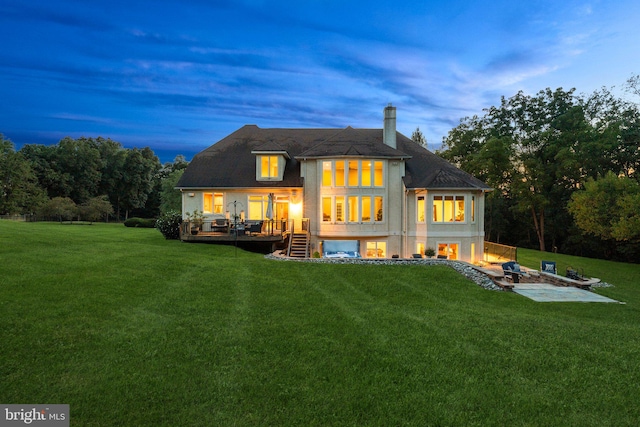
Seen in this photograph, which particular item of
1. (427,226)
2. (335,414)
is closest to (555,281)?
(427,226)

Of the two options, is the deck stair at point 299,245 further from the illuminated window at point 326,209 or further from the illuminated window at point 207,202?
the illuminated window at point 207,202

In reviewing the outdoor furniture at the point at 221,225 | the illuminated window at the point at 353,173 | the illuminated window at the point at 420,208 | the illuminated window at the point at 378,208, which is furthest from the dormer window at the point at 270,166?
the illuminated window at the point at 420,208

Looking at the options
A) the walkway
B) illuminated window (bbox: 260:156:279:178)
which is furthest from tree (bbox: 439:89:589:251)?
illuminated window (bbox: 260:156:279:178)

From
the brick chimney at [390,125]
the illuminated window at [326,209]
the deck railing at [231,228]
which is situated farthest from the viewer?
the brick chimney at [390,125]

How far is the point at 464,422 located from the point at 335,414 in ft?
5.39

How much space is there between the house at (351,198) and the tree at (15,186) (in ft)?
126

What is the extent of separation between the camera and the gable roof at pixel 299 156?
2081cm

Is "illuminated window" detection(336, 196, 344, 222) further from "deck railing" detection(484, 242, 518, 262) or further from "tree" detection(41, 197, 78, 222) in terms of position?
"tree" detection(41, 197, 78, 222)

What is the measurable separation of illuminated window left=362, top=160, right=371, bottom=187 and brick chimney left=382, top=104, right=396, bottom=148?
3.21 meters

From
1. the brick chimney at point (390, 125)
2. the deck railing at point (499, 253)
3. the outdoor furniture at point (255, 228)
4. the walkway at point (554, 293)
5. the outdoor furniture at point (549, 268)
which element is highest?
the brick chimney at point (390, 125)

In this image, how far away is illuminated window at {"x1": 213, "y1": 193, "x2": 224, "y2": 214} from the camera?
22.4m

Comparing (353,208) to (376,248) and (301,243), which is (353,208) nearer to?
(376,248)

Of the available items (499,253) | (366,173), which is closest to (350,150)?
(366,173)

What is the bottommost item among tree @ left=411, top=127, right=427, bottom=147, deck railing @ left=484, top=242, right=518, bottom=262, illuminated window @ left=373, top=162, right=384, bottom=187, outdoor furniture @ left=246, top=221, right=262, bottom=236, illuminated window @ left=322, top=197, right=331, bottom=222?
deck railing @ left=484, top=242, right=518, bottom=262
